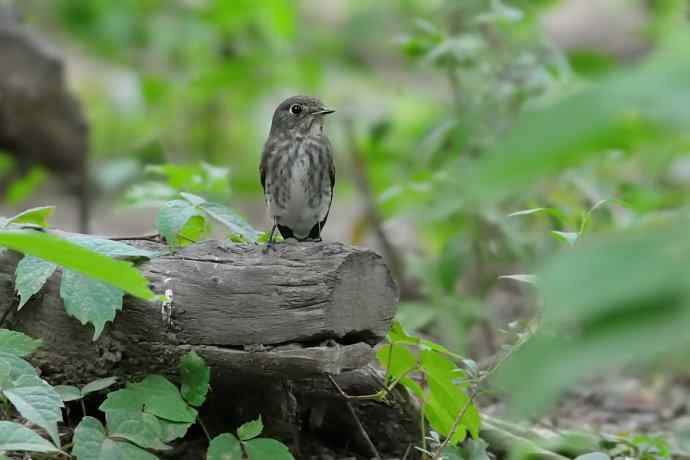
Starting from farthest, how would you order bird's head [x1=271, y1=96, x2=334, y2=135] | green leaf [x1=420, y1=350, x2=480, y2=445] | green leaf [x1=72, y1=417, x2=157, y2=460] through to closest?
bird's head [x1=271, y1=96, x2=334, y2=135] → green leaf [x1=420, y1=350, x2=480, y2=445] → green leaf [x1=72, y1=417, x2=157, y2=460]

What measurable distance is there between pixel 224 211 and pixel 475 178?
6.86 ft

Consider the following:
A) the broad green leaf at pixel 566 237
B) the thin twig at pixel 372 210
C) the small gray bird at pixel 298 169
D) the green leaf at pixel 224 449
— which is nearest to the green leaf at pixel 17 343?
the green leaf at pixel 224 449

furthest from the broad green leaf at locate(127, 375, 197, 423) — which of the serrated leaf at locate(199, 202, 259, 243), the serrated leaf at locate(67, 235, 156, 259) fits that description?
the serrated leaf at locate(199, 202, 259, 243)

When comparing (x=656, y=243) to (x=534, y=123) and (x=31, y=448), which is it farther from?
(x=31, y=448)

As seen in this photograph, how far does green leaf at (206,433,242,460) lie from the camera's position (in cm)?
252

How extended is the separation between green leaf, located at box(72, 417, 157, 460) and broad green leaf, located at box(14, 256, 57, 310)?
36cm

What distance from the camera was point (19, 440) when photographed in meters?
2.27

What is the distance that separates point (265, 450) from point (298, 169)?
1.77 meters

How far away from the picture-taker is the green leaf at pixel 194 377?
2.62 meters

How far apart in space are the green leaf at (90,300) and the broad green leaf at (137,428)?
24cm

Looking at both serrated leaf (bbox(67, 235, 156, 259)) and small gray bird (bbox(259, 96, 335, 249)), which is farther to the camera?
small gray bird (bbox(259, 96, 335, 249))

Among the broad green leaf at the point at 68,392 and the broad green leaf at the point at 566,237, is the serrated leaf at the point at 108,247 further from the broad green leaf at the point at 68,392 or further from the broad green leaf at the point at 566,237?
the broad green leaf at the point at 566,237

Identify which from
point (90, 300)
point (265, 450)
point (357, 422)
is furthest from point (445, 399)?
point (90, 300)

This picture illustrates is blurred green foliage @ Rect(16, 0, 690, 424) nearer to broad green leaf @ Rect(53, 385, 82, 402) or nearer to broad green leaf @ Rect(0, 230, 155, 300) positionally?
broad green leaf @ Rect(0, 230, 155, 300)
